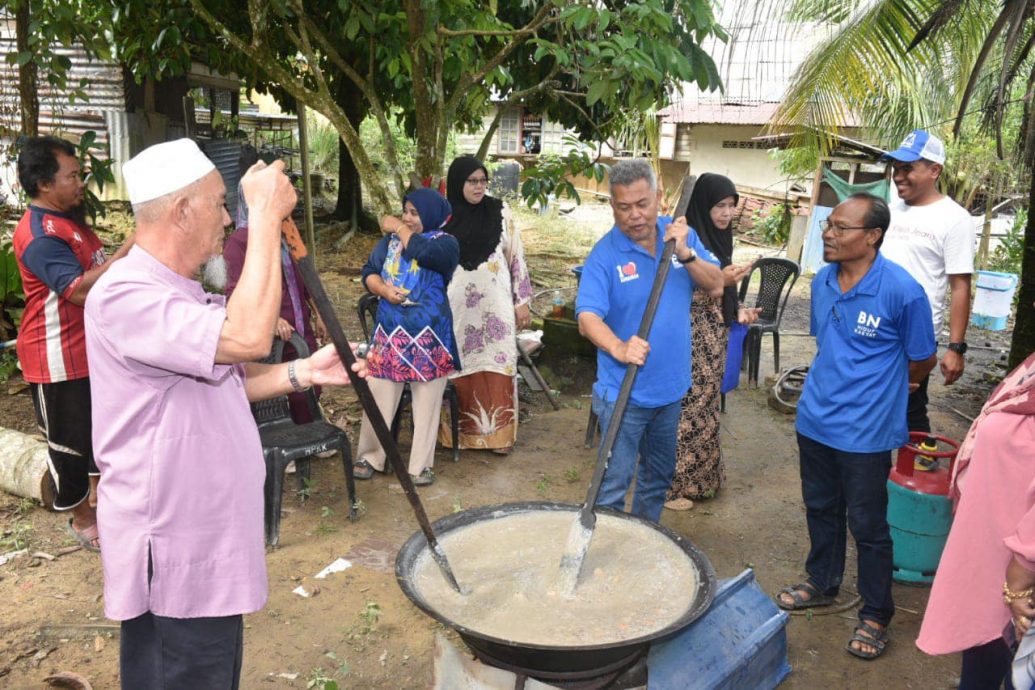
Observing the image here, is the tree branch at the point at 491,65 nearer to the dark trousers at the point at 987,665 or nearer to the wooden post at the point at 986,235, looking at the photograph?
the dark trousers at the point at 987,665

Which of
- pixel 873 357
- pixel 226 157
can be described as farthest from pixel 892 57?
pixel 226 157

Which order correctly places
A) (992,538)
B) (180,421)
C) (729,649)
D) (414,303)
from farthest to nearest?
(414,303), (729,649), (992,538), (180,421)

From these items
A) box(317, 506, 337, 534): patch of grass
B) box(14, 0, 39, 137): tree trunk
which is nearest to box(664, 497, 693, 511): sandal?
box(317, 506, 337, 534): patch of grass

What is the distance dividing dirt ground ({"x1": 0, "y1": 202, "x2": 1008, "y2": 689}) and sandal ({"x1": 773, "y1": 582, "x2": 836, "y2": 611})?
0.27 feet

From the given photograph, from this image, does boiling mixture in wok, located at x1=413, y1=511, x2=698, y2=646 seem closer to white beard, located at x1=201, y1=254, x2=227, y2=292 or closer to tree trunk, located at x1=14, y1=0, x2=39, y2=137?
white beard, located at x1=201, y1=254, x2=227, y2=292

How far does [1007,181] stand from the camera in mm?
11914

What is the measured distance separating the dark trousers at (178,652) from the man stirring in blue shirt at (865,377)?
2.27m

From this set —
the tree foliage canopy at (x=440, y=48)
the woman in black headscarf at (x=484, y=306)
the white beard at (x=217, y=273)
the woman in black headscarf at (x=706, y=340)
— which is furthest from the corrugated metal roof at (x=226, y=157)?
the woman in black headscarf at (x=706, y=340)

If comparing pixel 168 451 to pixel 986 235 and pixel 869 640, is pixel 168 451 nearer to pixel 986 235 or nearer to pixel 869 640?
pixel 869 640

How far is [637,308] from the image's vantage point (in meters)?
3.21

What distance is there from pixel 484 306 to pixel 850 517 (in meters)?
2.60

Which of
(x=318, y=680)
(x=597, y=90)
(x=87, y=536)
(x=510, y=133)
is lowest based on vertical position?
(x=318, y=680)

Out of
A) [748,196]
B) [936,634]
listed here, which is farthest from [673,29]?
[748,196]

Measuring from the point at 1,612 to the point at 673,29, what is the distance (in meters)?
4.18
